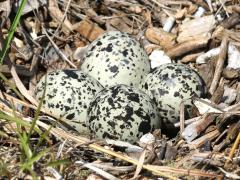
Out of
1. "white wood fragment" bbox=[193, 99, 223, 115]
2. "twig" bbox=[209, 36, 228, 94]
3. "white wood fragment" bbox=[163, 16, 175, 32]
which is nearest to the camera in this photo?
"white wood fragment" bbox=[193, 99, 223, 115]

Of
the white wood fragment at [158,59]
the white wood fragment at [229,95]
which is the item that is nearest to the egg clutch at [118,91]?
the white wood fragment at [229,95]

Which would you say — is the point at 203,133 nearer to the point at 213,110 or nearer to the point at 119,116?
the point at 213,110

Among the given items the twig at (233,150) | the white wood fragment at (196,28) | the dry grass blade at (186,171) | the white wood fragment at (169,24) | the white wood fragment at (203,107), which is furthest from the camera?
the white wood fragment at (169,24)

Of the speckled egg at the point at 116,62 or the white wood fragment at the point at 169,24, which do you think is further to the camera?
the white wood fragment at the point at 169,24

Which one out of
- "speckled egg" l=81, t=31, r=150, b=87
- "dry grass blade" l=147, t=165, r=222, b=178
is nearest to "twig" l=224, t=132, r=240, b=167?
"dry grass blade" l=147, t=165, r=222, b=178

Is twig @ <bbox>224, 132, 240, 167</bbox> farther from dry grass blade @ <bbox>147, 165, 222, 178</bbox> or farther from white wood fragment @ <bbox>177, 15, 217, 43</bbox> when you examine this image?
white wood fragment @ <bbox>177, 15, 217, 43</bbox>

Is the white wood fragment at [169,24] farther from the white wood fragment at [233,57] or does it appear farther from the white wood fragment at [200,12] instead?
the white wood fragment at [233,57]

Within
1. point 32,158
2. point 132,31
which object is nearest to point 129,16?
point 132,31
